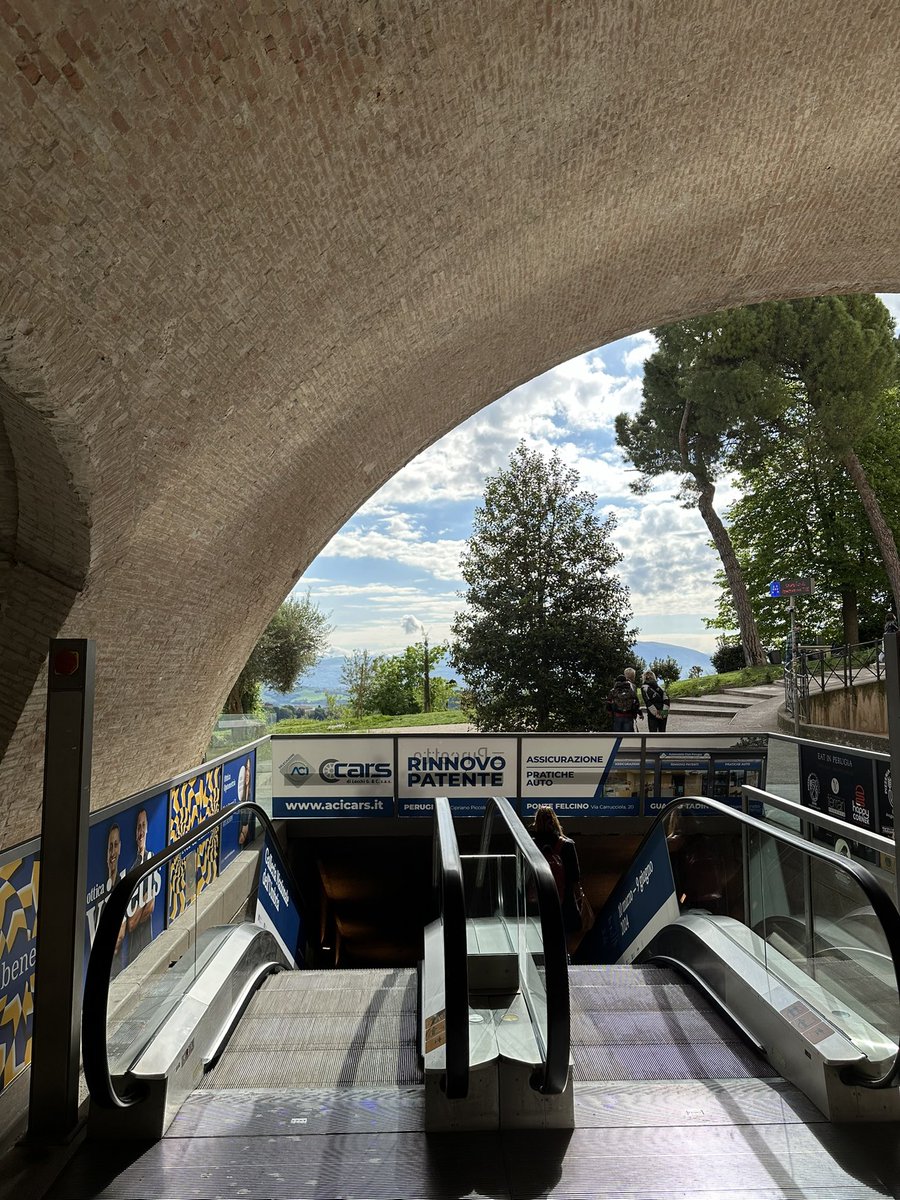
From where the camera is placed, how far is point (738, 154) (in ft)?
24.3

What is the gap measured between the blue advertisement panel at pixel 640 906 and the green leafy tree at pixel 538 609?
11041mm

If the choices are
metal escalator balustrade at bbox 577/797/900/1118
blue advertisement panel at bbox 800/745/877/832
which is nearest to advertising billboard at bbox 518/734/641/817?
blue advertisement panel at bbox 800/745/877/832

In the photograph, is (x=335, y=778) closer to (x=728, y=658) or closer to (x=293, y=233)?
(x=293, y=233)

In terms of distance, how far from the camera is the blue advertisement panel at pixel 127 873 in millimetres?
3775

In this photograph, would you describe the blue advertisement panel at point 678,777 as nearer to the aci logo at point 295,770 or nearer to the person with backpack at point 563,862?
the aci logo at point 295,770

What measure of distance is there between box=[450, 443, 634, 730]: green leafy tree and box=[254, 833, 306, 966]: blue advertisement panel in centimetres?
1138

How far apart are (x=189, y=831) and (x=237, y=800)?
Answer: 388 cm

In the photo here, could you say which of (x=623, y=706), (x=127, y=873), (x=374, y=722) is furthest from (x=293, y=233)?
(x=374, y=722)

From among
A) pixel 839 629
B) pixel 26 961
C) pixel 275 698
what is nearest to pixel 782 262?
pixel 26 961

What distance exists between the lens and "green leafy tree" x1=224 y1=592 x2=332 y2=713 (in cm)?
2649

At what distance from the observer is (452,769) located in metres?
10.2

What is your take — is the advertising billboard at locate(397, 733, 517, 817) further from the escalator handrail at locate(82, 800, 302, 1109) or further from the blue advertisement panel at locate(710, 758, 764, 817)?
the escalator handrail at locate(82, 800, 302, 1109)

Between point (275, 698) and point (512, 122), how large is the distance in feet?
Answer: 87.0

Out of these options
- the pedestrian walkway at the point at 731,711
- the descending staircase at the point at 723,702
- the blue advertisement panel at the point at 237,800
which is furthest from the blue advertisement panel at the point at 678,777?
the descending staircase at the point at 723,702
